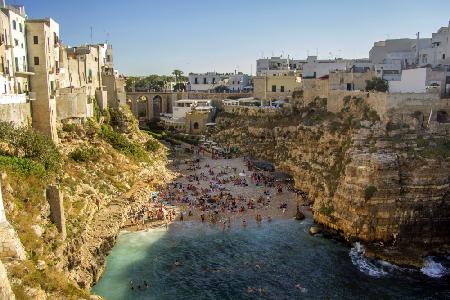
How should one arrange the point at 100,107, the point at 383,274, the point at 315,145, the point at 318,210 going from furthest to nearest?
1. the point at 100,107
2. the point at 315,145
3. the point at 318,210
4. the point at 383,274

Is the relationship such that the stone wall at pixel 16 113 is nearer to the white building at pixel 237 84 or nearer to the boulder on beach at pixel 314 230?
the boulder on beach at pixel 314 230

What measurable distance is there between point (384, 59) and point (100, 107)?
38543 mm

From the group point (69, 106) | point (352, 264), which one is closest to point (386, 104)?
point (352, 264)

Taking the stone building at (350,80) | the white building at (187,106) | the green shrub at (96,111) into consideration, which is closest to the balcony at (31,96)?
the green shrub at (96,111)

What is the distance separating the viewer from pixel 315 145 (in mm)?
46562

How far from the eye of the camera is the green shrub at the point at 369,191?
32.5 m

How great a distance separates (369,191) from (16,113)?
27.3 m

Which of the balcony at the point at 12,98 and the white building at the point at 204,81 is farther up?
the white building at the point at 204,81

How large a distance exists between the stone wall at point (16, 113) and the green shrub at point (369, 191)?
87.8 feet

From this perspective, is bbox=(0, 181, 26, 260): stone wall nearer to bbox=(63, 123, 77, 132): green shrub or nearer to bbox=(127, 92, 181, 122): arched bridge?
bbox=(63, 123, 77, 132): green shrub

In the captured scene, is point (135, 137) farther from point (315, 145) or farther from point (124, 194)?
point (315, 145)

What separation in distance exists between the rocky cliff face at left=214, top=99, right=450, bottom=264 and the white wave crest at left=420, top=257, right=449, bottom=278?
178cm

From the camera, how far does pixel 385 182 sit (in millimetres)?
32594

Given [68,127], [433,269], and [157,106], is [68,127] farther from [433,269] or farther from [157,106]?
[157,106]
